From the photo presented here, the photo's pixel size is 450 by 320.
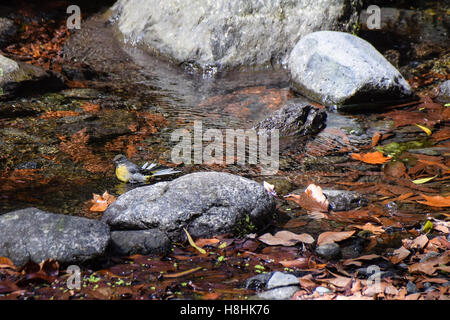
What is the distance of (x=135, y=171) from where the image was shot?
4445mm

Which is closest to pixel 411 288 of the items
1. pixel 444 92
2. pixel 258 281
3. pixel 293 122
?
pixel 258 281

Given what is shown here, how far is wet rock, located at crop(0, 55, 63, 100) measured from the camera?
646 centimetres

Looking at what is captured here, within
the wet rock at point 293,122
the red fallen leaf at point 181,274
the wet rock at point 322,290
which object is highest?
the wet rock at point 293,122

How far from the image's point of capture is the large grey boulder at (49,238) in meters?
2.88

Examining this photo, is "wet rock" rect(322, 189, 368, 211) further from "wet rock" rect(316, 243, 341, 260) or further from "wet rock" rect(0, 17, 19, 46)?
"wet rock" rect(0, 17, 19, 46)

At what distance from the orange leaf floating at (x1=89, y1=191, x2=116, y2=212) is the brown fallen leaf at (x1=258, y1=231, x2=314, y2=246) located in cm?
143

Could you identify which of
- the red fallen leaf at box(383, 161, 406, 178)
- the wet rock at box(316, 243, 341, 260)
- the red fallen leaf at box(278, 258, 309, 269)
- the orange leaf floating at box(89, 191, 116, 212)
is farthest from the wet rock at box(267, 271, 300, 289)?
the red fallen leaf at box(383, 161, 406, 178)

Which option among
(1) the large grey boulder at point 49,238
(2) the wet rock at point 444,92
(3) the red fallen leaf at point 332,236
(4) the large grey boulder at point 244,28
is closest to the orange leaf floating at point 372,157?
(3) the red fallen leaf at point 332,236

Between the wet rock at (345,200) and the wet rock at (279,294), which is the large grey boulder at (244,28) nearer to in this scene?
the wet rock at (345,200)

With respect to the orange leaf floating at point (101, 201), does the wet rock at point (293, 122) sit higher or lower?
higher

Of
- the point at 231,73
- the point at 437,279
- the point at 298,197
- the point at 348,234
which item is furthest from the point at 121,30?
the point at 437,279

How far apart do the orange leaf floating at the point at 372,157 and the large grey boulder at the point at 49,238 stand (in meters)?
3.06
